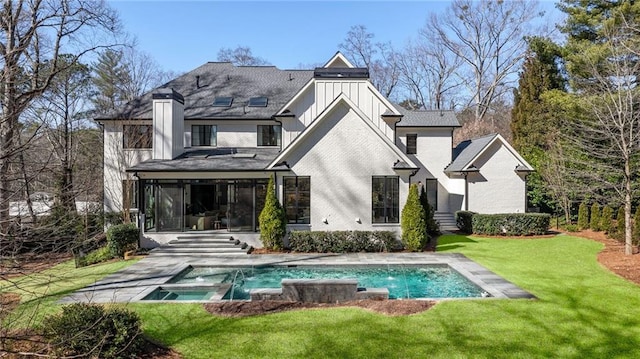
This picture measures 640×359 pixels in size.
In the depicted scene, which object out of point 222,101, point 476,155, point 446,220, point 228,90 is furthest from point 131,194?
point 476,155

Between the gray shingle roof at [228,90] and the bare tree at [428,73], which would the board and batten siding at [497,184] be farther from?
the bare tree at [428,73]

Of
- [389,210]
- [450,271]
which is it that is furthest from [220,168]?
[450,271]

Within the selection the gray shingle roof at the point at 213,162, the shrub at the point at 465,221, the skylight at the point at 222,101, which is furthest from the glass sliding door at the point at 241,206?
the shrub at the point at 465,221

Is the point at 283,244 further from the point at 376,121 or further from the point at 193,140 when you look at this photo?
the point at 193,140

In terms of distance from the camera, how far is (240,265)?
46.6 ft

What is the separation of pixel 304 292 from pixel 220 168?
9.33 meters

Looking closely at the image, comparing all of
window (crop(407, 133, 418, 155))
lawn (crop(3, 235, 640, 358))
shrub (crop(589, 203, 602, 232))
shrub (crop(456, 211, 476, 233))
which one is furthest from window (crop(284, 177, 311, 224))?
shrub (crop(589, 203, 602, 232))

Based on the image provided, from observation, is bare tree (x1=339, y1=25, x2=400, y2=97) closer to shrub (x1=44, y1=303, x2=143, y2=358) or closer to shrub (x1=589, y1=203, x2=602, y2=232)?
shrub (x1=589, y1=203, x2=602, y2=232)

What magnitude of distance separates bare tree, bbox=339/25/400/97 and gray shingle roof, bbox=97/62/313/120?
20465mm

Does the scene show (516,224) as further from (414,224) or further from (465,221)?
(414,224)

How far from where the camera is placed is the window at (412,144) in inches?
969

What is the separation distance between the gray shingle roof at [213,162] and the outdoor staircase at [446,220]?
10689 millimetres

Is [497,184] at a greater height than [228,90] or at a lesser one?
lesser

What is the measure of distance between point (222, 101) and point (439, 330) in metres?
19.4
